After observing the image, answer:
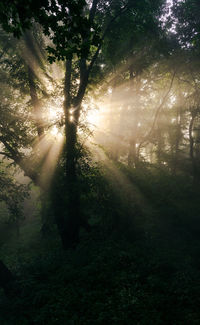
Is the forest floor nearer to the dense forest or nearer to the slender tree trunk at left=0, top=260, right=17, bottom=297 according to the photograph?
the dense forest

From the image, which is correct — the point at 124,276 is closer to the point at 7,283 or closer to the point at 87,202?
the point at 87,202

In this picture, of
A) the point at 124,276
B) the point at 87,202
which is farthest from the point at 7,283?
the point at 124,276

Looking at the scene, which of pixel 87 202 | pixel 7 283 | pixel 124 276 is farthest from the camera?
pixel 87 202

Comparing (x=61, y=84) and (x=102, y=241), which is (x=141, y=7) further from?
(x=102, y=241)

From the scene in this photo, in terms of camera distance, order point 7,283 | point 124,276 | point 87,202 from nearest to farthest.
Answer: point 124,276, point 7,283, point 87,202

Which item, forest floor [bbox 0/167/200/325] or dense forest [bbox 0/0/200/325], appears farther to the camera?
dense forest [bbox 0/0/200/325]

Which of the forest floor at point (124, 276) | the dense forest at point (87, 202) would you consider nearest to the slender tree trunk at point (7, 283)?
the dense forest at point (87, 202)

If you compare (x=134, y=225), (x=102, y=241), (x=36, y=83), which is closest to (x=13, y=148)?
(x=36, y=83)

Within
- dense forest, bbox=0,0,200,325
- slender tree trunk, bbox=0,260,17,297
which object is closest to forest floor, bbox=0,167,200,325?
dense forest, bbox=0,0,200,325

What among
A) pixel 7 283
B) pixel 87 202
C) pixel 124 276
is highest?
pixel 87 202

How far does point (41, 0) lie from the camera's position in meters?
3.01

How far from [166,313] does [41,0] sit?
7.59m

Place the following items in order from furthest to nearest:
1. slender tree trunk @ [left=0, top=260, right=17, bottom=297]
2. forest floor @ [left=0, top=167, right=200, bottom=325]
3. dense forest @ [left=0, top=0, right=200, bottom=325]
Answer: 1. slender tree trunk @ [left=0, top=260, right=17, bottom=297]
2. dense forest @ [left=0, top=0, right=200, bottom=325]
3. forest floor @ [left=0, top=167, right=200, bottom=325]

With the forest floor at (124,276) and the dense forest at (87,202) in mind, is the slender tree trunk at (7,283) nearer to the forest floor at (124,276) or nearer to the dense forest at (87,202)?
the dense forest at (87,202)
